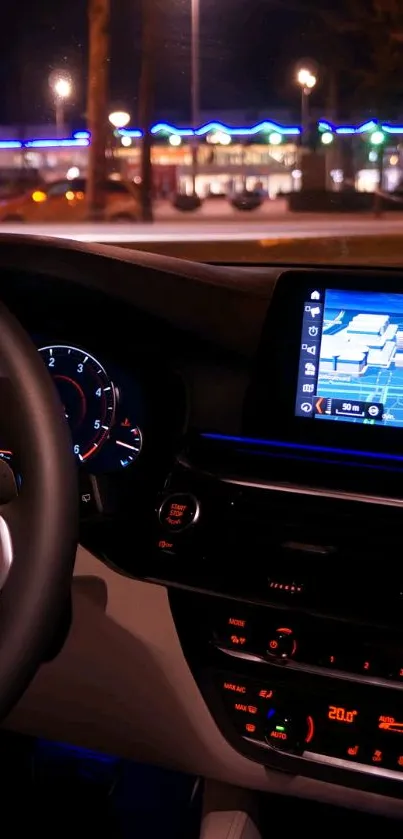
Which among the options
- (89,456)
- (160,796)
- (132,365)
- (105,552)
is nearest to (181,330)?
(132,365)

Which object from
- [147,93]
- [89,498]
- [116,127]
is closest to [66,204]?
[116,127]

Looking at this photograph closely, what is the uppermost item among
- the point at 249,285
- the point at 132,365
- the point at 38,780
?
the point at 249,285

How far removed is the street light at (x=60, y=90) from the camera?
7.99ft

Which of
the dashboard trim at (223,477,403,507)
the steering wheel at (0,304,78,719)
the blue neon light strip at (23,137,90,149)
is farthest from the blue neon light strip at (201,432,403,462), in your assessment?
the blue neon light strip at (23,137,90,149)

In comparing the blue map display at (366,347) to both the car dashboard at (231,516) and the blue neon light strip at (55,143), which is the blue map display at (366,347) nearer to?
the car dashboard at (231,516)

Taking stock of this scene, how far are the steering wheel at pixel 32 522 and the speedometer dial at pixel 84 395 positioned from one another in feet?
1.84

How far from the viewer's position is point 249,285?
6.27 feet

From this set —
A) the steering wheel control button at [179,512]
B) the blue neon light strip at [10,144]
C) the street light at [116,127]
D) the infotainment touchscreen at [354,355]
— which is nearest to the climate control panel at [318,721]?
the steering wheel control button at [179,512]

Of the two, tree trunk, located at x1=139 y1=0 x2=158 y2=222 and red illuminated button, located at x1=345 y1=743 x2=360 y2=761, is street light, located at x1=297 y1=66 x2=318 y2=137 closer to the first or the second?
tree trunk, located at x1=139 y1=0 x2=158 y2=222

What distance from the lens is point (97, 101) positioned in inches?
104

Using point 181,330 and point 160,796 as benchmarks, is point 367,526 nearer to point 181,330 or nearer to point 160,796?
point 181,330

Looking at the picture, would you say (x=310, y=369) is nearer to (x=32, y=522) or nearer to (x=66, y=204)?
(x=32, y=522)

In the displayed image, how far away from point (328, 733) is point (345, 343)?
2.25ft

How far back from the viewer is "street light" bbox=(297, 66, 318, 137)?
2.38 meters
